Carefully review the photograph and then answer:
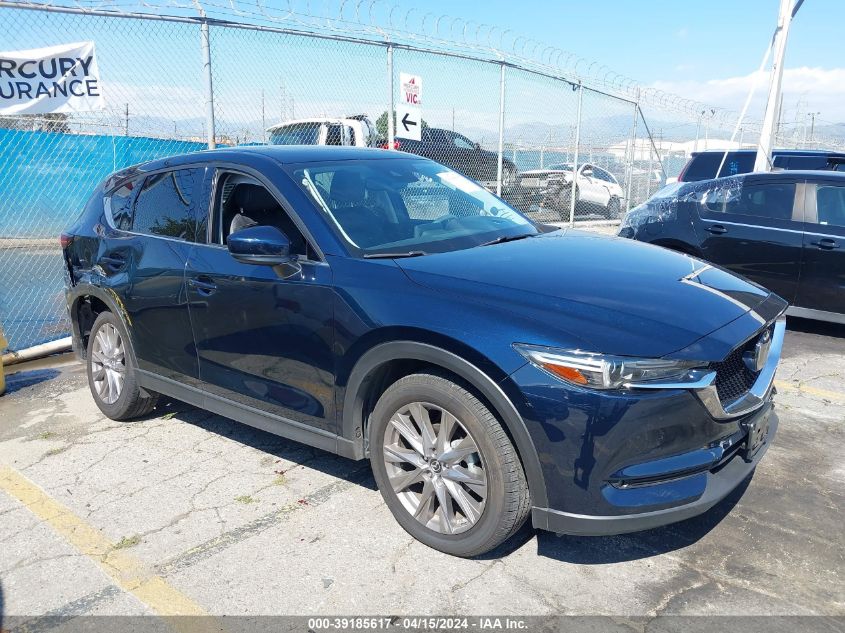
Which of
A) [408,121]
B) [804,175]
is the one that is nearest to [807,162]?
[804,175]

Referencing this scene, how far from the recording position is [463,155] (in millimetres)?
12867

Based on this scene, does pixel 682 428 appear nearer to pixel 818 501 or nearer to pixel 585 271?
pixel 585 271

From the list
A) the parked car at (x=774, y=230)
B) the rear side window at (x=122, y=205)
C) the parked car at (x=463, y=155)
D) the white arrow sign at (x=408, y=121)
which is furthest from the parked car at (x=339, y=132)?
the rear side window at (x=122, y=205)

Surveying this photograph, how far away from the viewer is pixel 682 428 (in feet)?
8.44

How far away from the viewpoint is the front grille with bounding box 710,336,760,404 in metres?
2.72

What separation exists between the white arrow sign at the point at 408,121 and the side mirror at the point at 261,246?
19.4 ft

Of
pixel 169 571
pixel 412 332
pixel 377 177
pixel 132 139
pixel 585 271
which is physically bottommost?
pixel 169 571

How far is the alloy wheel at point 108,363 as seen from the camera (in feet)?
15.2

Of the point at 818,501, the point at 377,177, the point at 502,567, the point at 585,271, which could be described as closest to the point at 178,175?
the point at 377,177

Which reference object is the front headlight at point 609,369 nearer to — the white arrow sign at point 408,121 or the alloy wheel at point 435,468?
the alloy wheel at point 435,468

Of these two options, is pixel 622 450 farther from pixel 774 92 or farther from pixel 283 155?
pixel 774 92

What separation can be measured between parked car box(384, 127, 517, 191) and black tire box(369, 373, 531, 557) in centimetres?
848

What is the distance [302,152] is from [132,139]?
4.16 m

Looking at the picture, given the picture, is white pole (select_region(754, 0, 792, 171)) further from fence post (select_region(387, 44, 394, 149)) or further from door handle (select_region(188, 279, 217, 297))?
door handle (select_region(188, 279, 217, 297))
